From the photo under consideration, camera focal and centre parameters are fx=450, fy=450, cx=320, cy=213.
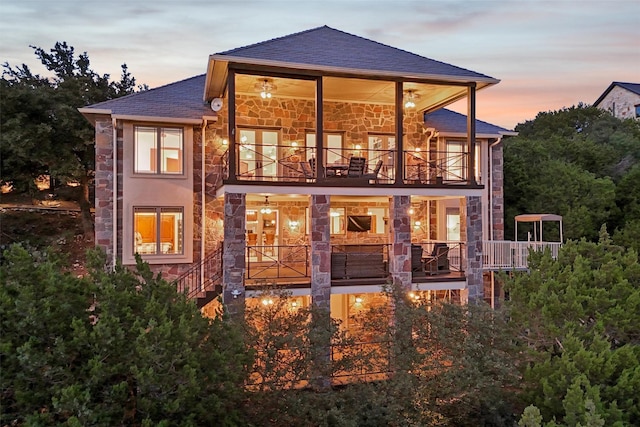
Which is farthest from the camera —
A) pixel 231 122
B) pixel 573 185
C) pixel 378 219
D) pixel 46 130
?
pixel 573 185

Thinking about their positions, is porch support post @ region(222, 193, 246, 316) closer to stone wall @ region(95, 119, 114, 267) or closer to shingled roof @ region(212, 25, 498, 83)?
shingled roof @ region(212, 25, 498, 83)

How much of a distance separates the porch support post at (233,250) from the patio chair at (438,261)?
585cm

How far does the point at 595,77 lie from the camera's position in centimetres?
4681

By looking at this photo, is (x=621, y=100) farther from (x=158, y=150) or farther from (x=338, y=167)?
(x=158, y=150)

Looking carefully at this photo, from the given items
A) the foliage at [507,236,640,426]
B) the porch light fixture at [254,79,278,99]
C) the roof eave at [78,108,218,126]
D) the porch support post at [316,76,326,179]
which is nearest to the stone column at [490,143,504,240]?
the foliage at [507,236,640,426]

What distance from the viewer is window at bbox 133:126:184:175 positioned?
565 inches

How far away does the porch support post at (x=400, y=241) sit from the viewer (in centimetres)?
1324

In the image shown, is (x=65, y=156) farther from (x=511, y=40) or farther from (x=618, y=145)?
(x=618, y=145)

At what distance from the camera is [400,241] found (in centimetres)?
1327

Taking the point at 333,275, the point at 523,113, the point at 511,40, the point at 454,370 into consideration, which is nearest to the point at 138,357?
the point at 454,370

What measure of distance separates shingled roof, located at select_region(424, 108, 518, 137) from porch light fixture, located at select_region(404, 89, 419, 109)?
1.94 meters

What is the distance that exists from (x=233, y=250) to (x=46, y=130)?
1504 centimetres

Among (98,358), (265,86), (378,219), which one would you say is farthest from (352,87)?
(98,358)

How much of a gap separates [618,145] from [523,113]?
9809 millimetres
